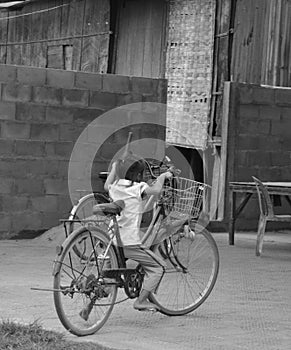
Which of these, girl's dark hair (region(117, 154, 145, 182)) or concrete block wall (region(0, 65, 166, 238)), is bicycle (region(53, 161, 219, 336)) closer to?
girl's dark hair (region(117, 154, 145, 182))

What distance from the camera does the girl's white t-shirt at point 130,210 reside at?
802 cm

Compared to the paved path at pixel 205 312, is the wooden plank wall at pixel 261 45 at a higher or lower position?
higher

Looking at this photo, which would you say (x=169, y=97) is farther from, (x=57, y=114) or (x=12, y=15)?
(x=12, y=15)

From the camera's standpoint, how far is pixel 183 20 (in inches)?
734

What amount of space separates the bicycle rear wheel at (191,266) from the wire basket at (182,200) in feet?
0.76

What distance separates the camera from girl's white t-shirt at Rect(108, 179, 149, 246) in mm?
8023

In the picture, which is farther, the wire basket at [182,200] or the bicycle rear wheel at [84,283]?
the wire basket at [182,200]

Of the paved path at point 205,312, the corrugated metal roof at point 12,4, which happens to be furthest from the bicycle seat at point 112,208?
the corrugated metal roof at point 12,4

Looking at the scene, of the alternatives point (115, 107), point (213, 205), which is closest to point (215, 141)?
point (213, 205)

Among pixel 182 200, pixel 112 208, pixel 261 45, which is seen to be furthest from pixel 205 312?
pixel 261 45

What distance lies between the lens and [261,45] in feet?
57.1

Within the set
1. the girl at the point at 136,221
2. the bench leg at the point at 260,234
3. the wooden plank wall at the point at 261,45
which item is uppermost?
the wooden plank wall at the point at 261,45

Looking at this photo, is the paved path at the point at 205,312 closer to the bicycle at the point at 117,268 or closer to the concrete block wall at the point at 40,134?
the bicycle at the point at 117,268

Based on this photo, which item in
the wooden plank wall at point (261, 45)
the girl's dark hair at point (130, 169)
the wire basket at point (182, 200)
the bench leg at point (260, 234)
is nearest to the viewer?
the girl's dark hair at point (130, 169)
